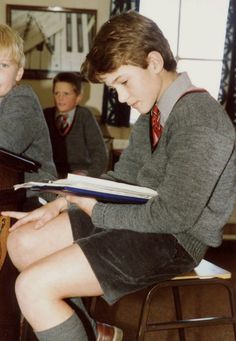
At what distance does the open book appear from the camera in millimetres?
1385

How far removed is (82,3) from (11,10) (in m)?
0.69

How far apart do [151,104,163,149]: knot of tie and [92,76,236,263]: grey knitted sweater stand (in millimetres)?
145

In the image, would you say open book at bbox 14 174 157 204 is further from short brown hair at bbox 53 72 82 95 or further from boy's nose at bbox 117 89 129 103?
short brown hair at bbox 53 72 82 95

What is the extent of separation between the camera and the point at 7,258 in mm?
1701

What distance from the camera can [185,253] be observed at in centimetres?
154

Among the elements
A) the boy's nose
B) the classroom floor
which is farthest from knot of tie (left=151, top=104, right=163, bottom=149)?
the classroom floor

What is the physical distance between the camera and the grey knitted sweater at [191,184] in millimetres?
1399

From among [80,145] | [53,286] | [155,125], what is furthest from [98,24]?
[53,286]

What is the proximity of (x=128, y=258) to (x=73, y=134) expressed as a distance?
240 centimetres

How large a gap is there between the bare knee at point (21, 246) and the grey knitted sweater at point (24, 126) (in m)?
0.33

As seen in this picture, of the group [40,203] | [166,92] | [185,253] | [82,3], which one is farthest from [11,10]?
[185,253]

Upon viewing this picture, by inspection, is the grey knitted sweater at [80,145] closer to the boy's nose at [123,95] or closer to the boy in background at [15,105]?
the boy in background at [15,105]

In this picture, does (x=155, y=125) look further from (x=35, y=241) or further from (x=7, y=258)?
(x=7, y=258)

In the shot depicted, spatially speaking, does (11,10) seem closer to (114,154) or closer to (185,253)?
(114,154)
